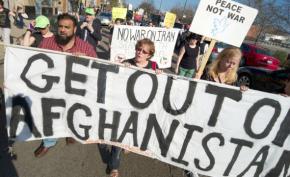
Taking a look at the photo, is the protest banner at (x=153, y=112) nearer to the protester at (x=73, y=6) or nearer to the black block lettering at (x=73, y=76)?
the black block lettering at (x=73, y=76)

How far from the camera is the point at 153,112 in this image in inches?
157

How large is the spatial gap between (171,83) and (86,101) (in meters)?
1.01

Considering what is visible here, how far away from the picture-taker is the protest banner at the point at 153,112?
390 centimetres

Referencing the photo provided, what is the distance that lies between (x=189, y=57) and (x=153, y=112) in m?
3.83

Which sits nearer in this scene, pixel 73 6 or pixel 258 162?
pixel 258 162

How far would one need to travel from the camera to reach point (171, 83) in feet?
12.8

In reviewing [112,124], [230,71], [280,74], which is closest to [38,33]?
[112,124]

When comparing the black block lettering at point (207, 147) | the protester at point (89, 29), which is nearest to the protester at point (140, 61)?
the black block lettering at point (207, 147)

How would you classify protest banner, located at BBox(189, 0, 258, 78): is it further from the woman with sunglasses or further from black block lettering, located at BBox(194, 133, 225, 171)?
black block lettering, located at BBox(194, 133, 225, 171)

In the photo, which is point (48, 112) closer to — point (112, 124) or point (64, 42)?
point (112, 124)

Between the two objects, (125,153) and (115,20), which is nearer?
(125,153)

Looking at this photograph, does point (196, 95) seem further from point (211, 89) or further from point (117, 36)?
point (117, 36)

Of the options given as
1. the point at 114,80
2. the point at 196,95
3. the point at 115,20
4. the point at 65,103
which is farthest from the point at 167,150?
the point at 115,20

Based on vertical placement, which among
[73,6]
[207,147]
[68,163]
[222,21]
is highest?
[222,21]
